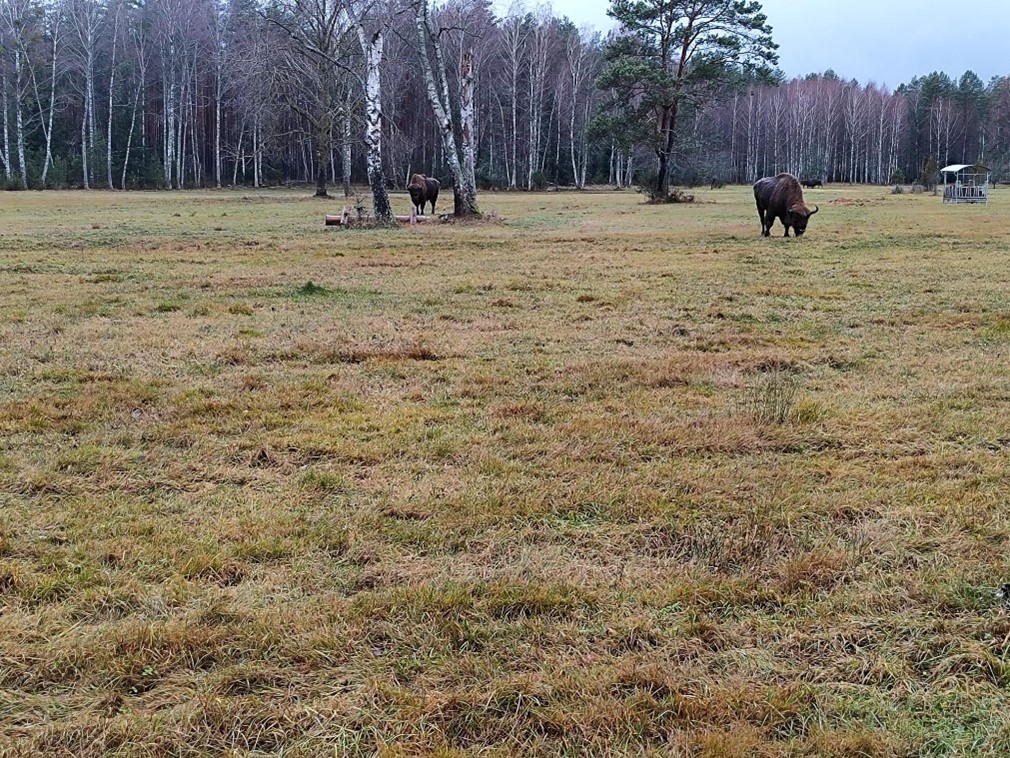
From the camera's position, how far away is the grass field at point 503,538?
203cm

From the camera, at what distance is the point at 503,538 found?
298 cm

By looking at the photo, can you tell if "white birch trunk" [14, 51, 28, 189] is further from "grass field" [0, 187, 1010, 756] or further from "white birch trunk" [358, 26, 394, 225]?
"grass field" [0, 187, 1010, 756]

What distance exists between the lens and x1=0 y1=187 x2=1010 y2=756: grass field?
6.66ft

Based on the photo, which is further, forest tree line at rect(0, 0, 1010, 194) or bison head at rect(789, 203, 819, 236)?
forest tree line at rect(0, 0, 1010, 194)

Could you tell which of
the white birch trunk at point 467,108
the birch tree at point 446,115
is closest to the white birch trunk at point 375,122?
the birch tree at point 446,115

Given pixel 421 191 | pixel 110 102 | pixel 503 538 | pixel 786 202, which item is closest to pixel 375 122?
pixel 421 191

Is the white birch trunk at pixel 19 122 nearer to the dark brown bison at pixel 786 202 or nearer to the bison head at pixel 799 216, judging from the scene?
the dark brown bison at pixel 786 202

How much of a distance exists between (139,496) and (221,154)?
185ft

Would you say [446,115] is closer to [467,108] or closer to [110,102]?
[467,108]

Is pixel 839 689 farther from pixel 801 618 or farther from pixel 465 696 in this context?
pixel 465 696

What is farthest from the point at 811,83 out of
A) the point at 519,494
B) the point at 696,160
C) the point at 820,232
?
the point at 519,494

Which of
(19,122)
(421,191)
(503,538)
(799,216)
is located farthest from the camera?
(19,122)

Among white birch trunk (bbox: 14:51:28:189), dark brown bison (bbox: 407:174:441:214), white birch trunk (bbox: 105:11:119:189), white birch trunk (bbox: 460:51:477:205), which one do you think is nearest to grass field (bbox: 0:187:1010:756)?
white birch trunk (bbox: 460:51:477:205)

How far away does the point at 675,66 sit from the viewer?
136 ft
